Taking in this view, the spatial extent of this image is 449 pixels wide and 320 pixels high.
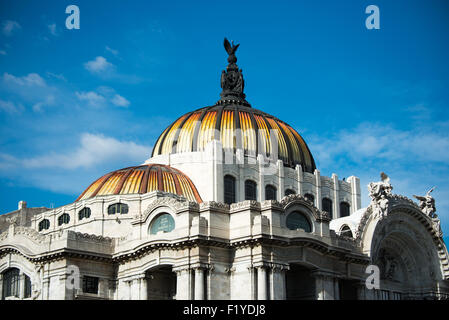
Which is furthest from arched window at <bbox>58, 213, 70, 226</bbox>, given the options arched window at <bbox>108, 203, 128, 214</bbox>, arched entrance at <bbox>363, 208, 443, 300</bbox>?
arched entrance at <bbox>363, 208, 443, 300</bbox>

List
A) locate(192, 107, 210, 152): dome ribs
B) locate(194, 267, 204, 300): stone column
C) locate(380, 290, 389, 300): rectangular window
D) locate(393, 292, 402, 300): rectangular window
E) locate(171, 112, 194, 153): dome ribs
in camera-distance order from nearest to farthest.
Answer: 1. locate(194, 267, 204, 300): stone column
2. locate(380, 290, 389, 300): rectangular window
3. locate(393, 292, 402, 300): rectangular window
4. locate(192, 107, 210, 152): dome ribs
5. locate(171, 112, 194, 153): dome ribs

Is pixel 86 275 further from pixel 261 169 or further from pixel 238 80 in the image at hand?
pixel 238 80

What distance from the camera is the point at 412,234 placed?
77.5 meters

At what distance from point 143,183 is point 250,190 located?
11330 mm

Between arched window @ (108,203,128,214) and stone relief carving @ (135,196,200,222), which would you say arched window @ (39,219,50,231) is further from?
stone relief carving @ (135,196,200,222)

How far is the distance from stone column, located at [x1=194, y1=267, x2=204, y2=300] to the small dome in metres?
13.8

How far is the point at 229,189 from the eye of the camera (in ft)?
254

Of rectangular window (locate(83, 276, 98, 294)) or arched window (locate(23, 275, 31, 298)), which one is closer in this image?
rectangular window (locate(83, 276, 98, 294))

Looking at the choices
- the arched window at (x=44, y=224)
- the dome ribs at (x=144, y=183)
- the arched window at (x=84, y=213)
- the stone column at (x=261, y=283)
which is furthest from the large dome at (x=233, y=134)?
the stone column at (x=261, y=283)

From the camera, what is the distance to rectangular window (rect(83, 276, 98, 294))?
66.6 meters

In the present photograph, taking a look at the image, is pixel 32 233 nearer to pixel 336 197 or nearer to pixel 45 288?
pixel 45 288
